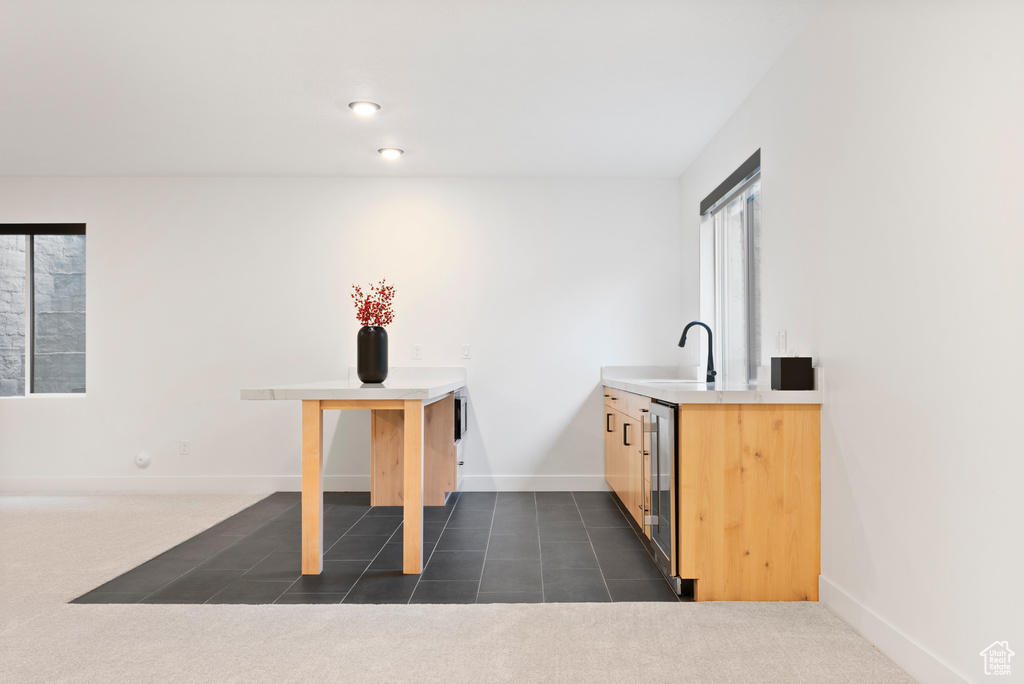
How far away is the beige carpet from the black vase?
1.25 m

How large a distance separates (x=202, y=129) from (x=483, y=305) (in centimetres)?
215

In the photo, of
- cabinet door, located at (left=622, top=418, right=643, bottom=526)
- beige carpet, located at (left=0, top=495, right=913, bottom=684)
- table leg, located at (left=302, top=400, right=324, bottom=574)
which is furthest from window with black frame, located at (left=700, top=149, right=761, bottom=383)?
table leg, located at (left=302, top=400, right=324, bottom=574)

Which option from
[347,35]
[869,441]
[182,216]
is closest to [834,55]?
[869,441]

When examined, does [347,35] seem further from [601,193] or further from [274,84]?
[601,193]

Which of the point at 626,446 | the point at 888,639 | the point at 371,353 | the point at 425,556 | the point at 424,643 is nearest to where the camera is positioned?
the point at 888,639

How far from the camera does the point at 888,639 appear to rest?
2.08 m

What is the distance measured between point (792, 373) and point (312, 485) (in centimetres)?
204

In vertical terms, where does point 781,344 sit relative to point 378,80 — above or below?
below

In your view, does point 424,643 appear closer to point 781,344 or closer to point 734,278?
point 781,344

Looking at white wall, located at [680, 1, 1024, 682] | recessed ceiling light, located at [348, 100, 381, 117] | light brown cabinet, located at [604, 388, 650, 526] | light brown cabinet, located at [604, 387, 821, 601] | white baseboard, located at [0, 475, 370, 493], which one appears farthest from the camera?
white baseboard, located at [0, 475, 370, 493]

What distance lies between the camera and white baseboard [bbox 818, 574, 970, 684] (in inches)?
72.6

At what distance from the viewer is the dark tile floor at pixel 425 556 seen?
2.66m

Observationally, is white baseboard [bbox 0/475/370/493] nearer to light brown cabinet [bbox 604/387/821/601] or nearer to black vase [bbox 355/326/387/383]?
black vase [bbox 355/326/387/383]

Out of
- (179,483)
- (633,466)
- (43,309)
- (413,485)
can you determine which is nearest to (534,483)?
(633,466)
